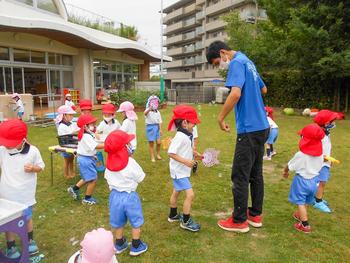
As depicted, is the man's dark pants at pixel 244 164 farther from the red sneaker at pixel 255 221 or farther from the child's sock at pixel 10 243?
the child's sock at pixel 10 243

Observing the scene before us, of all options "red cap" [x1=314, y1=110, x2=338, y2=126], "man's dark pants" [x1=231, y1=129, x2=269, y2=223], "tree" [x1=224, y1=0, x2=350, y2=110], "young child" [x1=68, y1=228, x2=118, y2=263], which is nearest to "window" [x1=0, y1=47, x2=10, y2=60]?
"tree" [x1=224, y1=0, x2=350, y2=110]

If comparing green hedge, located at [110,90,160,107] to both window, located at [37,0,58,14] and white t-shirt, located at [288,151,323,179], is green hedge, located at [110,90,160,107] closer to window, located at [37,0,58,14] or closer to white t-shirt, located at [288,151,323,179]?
window, located at [37,0,58,14]

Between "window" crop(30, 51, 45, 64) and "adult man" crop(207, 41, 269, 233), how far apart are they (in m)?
15.8

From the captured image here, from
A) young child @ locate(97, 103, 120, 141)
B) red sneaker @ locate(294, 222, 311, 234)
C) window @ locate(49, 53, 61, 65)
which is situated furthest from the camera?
window @ locate(49, 53, 61, 65)

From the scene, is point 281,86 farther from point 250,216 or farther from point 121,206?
point 121,206

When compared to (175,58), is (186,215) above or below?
below

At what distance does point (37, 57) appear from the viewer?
17.4 meters

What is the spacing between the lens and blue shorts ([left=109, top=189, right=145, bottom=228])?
319cm

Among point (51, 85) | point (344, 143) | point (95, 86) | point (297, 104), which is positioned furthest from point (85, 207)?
point (95, 86)

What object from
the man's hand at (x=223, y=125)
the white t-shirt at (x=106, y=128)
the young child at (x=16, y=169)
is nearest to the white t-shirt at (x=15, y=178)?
the young child at (x=16, y=169)

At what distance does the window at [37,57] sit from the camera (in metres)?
17.0

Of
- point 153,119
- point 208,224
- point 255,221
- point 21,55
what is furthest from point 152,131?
point 21,55

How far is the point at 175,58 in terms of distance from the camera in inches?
2445

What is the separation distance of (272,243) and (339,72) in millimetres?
13123
